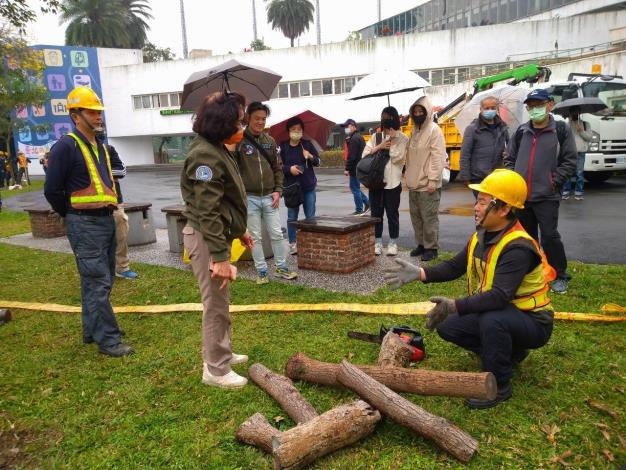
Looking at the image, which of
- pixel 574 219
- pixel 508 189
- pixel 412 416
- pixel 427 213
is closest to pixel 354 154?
pixel 427 213

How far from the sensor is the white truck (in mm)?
11695

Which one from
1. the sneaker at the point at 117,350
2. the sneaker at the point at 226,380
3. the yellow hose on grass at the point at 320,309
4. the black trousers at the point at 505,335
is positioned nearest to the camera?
the black trousers at the point at 505,335

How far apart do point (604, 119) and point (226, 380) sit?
1187cm

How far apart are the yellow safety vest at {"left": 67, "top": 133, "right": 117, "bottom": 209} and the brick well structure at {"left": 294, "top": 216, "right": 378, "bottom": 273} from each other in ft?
8.45

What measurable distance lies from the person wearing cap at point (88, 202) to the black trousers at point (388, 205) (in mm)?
3536

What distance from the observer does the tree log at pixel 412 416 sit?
2494 millimetres

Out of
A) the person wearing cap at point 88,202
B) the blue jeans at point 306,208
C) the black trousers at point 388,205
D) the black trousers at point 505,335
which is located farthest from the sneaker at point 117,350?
the black trousers at point 388,205

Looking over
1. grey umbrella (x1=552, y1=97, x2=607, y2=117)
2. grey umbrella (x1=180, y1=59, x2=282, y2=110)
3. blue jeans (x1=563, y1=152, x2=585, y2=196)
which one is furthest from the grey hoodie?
blue jeans (x1=563, y1=152, x2=585, y2=196)

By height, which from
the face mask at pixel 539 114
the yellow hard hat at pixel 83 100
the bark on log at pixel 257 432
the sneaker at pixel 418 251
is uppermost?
the yellow hard hat at pixel 83 100

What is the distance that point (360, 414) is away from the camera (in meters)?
2.61

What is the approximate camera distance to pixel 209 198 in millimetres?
2961

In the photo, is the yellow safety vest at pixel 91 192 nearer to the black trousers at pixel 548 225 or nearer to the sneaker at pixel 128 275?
the sneaker at pixel 128 275

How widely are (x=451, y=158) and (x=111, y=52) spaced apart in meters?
32.6

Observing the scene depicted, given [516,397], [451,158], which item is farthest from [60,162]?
[451,158]
